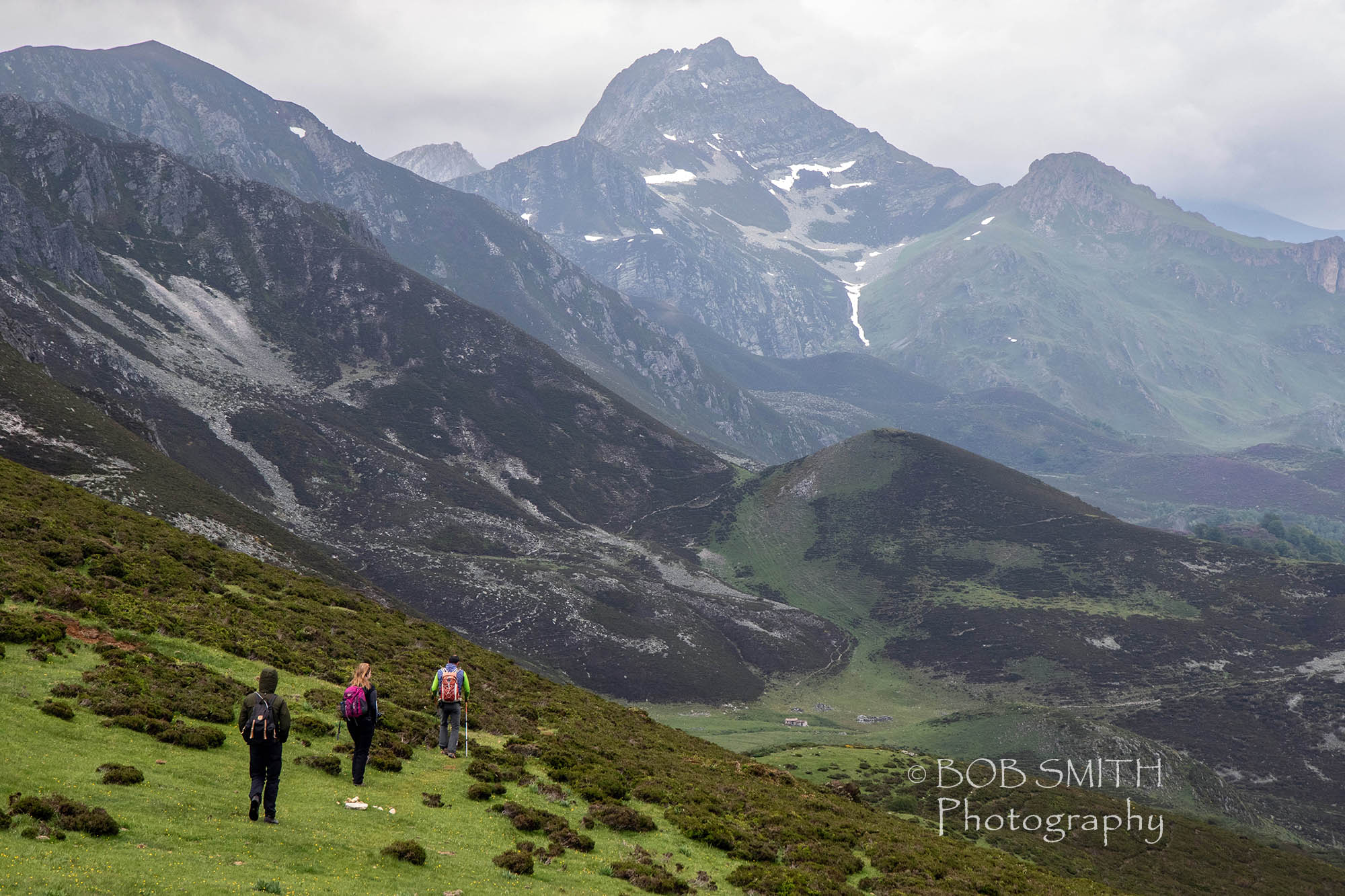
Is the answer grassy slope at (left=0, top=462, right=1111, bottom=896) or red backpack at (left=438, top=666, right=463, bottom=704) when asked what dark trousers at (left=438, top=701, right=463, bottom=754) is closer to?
red backpack at (left=438, top=666, right=463, bottom=704)

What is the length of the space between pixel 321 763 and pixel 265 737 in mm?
6597

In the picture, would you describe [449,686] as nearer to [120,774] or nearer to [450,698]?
[450,698]

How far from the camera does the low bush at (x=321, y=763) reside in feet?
93.9

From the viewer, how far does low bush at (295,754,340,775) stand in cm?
2862

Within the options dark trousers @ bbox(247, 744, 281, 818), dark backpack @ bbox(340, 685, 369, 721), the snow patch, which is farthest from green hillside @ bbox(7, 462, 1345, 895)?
the snow patch

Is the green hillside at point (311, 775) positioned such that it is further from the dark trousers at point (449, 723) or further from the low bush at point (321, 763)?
the dark trousers at point (449, 723)

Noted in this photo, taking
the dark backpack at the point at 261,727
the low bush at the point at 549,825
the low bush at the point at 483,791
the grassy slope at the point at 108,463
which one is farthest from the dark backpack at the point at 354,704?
the grassy slope at the point at 108,463

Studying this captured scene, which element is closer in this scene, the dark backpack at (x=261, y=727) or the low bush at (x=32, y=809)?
the low bush at (x=32, y=809)

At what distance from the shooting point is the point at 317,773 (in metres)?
28.3

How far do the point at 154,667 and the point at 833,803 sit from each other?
34188 mm

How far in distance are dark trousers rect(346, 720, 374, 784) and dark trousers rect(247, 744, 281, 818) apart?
3.43 m

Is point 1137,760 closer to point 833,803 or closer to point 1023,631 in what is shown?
point 1023,631

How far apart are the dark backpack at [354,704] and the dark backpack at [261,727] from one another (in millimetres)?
3649

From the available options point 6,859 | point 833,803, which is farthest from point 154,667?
point 833,803
